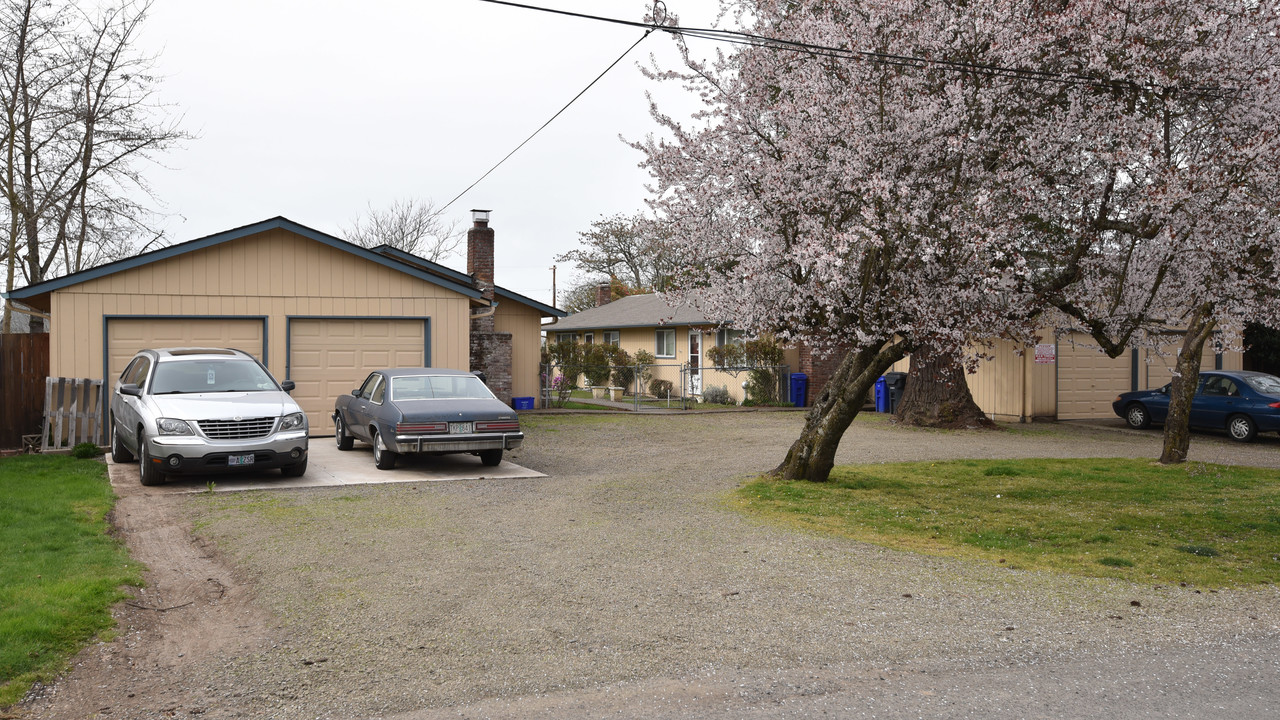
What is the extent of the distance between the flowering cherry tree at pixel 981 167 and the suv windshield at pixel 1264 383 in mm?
8516

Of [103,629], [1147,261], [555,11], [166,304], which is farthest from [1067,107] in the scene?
[166,304]

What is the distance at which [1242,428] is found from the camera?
18078 millimetres

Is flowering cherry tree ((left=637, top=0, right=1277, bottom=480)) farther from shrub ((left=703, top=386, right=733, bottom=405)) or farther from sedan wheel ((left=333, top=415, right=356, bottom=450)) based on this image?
shrub ((left=703, top=386, right=733, bottom=405))

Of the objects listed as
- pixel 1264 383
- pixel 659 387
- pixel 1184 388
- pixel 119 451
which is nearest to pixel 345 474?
pixel 119 451

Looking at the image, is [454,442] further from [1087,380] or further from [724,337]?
[724,337]

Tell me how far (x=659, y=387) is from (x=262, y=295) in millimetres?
17639

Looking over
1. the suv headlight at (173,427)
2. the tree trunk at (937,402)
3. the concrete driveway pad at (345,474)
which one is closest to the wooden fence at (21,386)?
the concrete driveway pad at (345,474)

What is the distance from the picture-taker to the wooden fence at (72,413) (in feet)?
46.9

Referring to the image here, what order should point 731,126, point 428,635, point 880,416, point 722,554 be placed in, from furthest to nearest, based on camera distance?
point 880,416
point 731,126
point 722,554
point 428,635

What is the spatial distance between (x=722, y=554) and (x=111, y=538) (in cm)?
550

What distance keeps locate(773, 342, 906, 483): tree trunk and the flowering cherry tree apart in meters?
0.10

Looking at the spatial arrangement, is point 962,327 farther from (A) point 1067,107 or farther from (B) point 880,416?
(B) point 880,416

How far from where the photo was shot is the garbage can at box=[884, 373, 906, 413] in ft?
78.5

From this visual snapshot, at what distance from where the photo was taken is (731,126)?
1063cm
